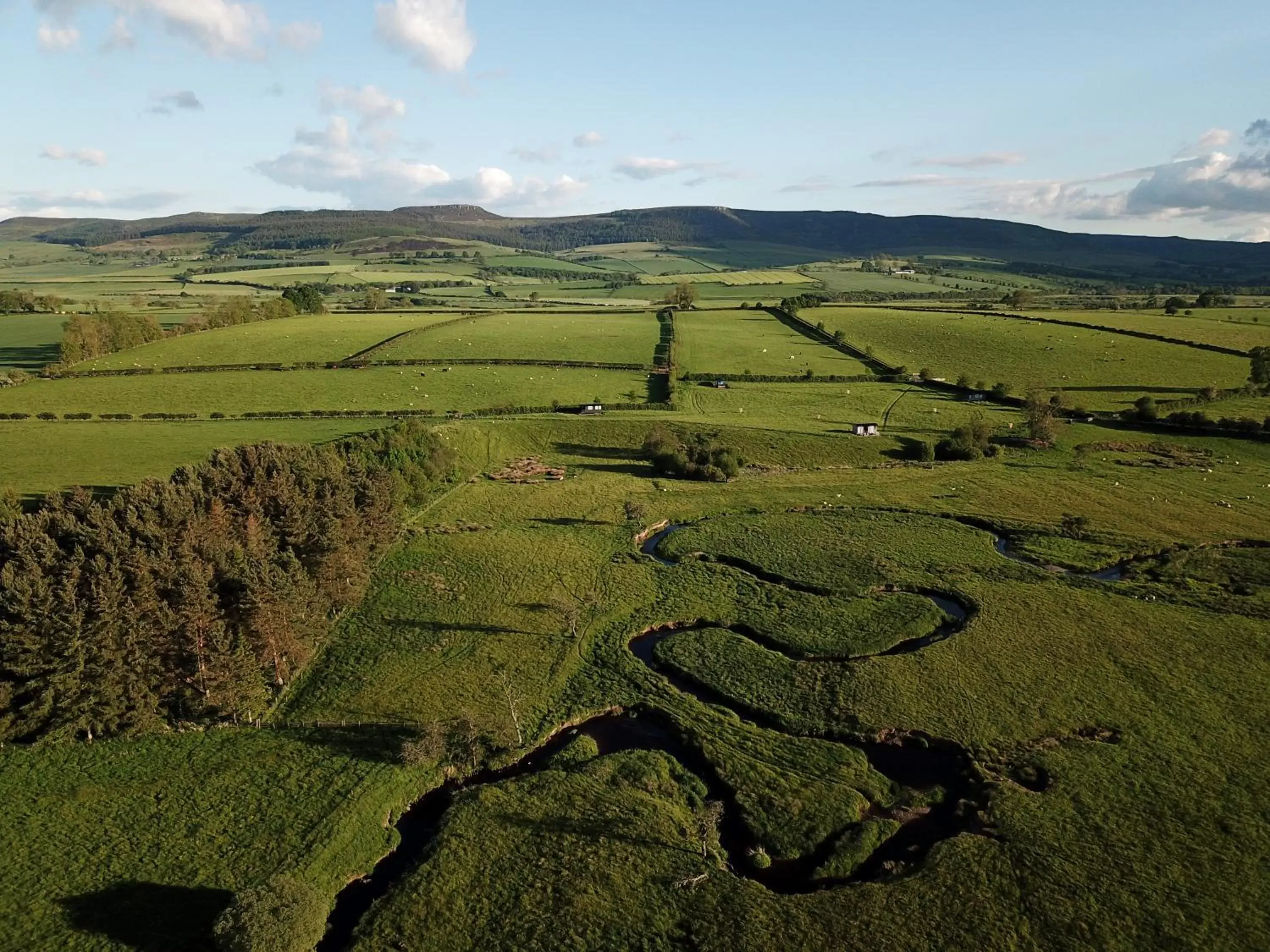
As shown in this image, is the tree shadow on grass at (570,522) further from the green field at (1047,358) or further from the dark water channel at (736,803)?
the green field at (1047,358)

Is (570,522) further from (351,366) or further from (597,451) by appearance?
(351,366)

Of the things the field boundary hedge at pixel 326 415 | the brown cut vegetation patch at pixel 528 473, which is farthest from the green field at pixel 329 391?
the brown cut vegetation patch at pixel 528 473

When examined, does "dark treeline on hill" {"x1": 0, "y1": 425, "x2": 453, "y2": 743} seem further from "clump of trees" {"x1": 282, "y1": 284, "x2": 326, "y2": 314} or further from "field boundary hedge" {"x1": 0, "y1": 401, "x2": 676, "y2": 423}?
"clump of trees" {"x1": 282, "y1": 284, "x2": 326, "y2": 314}

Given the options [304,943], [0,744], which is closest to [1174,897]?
[304,943]

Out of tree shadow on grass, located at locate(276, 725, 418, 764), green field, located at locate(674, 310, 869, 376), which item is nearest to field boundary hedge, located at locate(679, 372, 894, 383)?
green field, located at locate(674, 310, 869, 376)

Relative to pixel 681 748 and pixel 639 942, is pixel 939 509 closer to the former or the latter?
pixel 681 748
